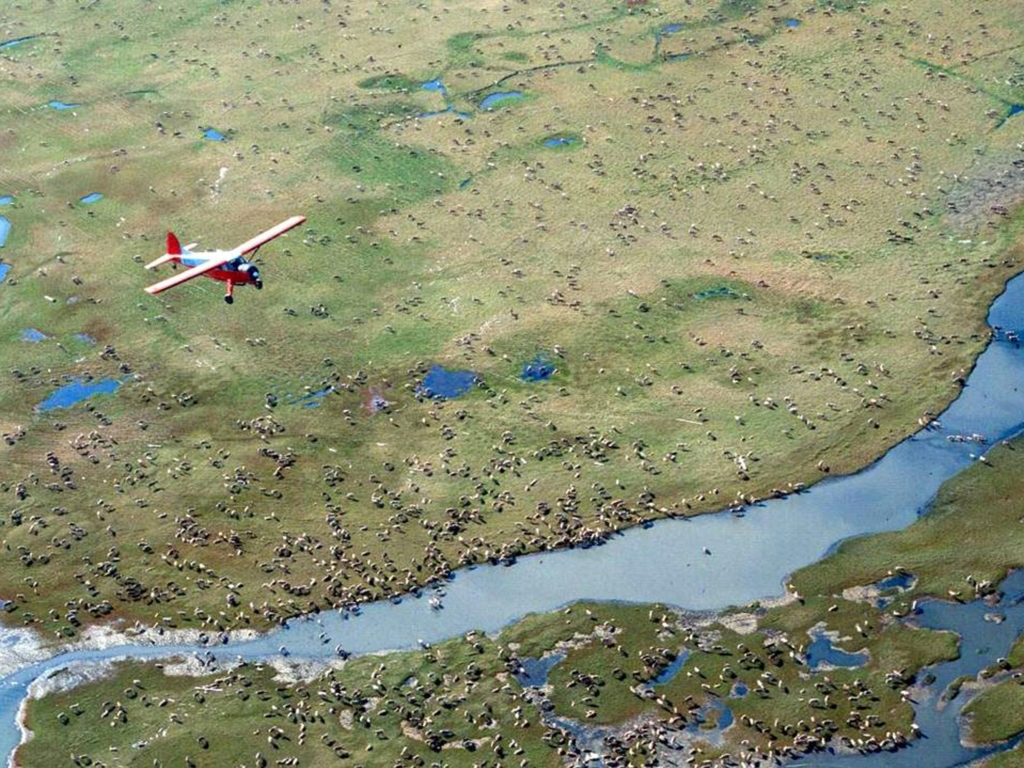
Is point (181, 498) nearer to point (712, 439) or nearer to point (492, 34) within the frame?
point (712, 439)

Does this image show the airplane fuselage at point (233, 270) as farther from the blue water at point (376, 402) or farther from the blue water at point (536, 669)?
the blue water at point (536, 669)

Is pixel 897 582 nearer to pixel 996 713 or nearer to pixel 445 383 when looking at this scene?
pixel 996 713

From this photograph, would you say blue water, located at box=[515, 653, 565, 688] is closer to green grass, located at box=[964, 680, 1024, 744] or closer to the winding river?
the winding river

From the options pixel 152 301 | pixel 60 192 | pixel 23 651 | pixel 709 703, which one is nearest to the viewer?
pixel 709 703

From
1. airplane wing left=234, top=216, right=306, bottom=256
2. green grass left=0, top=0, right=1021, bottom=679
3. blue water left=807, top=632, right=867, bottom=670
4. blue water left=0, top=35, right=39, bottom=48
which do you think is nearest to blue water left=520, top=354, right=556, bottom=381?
green grass left=0, top=0, right=1021, bottom=679

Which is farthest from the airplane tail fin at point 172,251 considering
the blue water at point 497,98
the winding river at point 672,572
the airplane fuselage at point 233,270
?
the blue water at point 497,98

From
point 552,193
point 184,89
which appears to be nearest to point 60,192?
point 184,89
